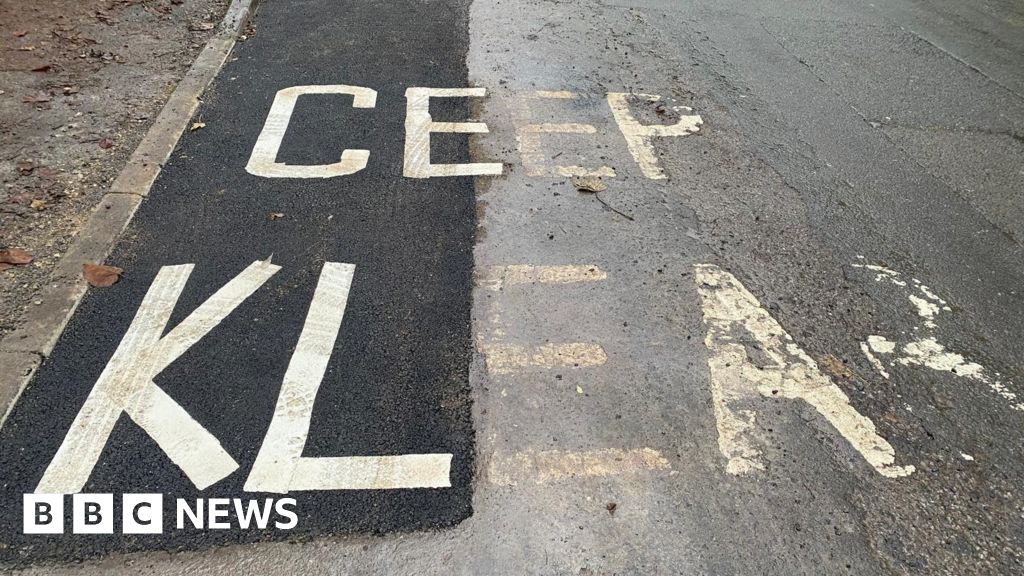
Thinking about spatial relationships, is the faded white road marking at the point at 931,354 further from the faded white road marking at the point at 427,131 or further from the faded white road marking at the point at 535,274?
the faded white road marking at the point at 427,131

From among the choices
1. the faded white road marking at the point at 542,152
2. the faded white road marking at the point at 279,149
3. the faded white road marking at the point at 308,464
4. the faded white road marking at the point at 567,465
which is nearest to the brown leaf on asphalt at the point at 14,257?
the faded white road marking at the point at 279,149

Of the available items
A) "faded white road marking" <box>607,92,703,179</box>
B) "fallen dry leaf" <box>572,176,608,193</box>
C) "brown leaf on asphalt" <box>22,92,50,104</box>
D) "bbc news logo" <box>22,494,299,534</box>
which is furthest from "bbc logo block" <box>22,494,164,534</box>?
"brown leaf on asphalt" <box>22,92,50,104</box>

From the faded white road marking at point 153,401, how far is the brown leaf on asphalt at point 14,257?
2.62ft

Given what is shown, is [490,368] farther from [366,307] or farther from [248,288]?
[248,288]

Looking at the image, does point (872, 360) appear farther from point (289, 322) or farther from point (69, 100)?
point (69, 100)

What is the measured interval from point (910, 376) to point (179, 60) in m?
6.30

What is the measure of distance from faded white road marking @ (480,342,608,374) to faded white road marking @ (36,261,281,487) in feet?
4.22

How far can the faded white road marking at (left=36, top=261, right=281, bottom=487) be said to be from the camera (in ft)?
8.88

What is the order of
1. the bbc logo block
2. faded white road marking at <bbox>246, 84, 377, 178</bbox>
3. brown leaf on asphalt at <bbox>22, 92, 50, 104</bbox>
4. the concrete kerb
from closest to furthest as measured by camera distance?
the bbc logo block → the concrete kerb → faded white road marking at <bbox>246, 84, 377, 178</bbox> → brown leaf on asphalt at <bbox>22, 92, 50, 104</bbox>

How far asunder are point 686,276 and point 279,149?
307cm

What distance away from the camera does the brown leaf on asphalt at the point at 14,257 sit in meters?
3.72

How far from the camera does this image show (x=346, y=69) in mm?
6137

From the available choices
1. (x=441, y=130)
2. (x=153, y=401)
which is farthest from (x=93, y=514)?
(x=441, y=130)

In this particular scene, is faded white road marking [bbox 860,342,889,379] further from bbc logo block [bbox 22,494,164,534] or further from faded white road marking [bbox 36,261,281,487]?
bbc logo block [bbox 22,494,164,534]
